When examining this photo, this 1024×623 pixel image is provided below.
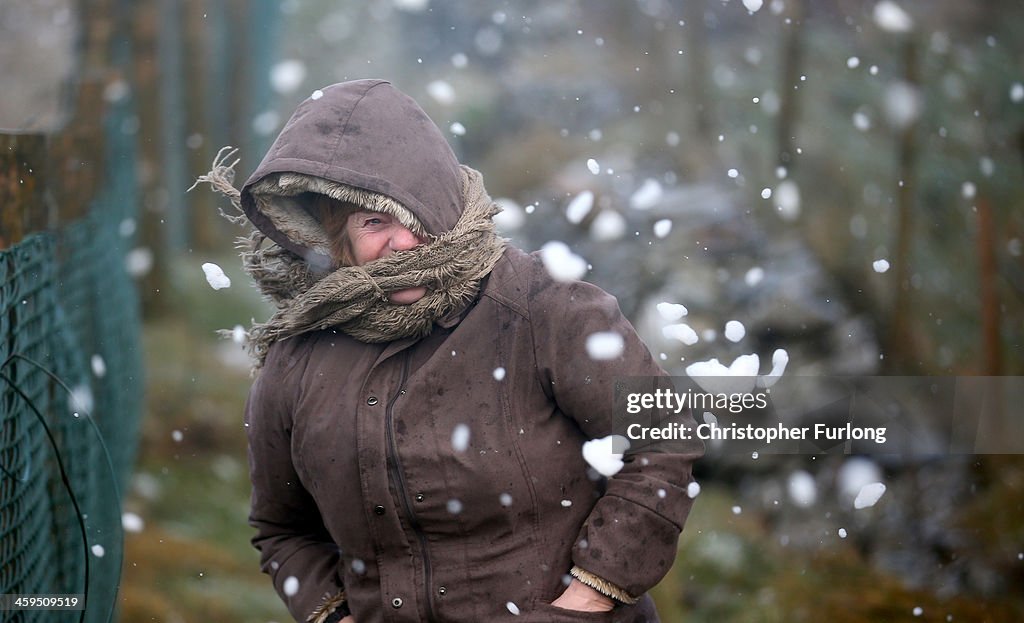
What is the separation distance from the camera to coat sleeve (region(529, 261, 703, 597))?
1688 millimetres

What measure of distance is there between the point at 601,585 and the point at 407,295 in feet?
2.22

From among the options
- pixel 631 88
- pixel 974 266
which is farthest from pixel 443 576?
pixel 631 88

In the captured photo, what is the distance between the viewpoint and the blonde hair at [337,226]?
1.84 meters

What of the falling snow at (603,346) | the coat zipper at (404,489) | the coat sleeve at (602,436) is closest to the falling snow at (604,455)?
the coat sleeve at (602,436)

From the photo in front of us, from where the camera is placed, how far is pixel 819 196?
5.06m

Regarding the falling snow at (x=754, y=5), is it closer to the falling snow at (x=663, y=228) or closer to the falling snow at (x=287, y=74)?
the falling snow at (x=663, y=228)

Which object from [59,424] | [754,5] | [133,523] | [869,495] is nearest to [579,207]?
[754,5]

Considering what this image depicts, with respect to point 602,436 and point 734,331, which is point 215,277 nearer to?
point 602,436

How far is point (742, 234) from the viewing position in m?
5.13

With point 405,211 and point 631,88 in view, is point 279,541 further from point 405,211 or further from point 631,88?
point 631,88

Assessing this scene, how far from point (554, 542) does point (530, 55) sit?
5.76 meters

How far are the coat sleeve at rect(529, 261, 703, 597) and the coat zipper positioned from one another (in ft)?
0.93

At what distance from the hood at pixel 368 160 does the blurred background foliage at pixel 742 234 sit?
251 cm
